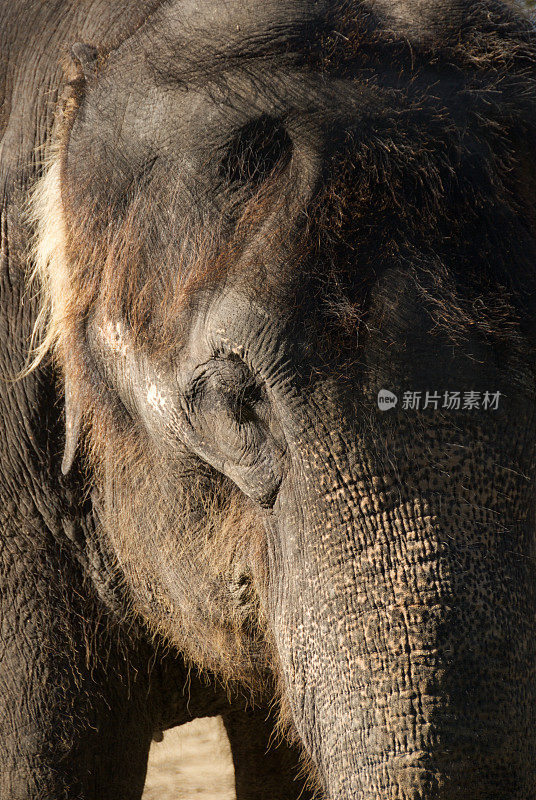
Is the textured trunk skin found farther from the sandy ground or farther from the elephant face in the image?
the sandy ground

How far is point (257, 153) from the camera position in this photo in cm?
144

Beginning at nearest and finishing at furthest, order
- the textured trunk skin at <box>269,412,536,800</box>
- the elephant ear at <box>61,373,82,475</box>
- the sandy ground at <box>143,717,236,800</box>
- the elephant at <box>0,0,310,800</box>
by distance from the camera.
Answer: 1. the textured trunk skin at <box>269,412,536,800</box>
2. the elephant ear at <box>61,373,82,475</box>
3. the elephant at <box>0,0,310,800</box>
4. the sandy ground at <box>143,717,236,800</box>

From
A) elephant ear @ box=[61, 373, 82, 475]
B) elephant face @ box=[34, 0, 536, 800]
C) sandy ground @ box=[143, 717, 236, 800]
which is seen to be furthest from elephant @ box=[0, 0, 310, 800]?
sandy ground @ box=[143, 717, 236, 800]

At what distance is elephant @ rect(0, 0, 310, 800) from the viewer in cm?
191

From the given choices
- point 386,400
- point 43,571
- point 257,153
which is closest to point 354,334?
point 386,400

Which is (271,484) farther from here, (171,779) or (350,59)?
(171,779)

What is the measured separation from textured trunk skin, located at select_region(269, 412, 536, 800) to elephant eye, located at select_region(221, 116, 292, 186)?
392mm

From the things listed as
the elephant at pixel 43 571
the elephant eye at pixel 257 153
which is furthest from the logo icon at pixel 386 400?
the elephant at pixel 43 571

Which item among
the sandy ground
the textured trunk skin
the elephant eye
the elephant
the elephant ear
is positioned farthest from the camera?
the sandy ground

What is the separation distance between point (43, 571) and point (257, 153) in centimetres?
102

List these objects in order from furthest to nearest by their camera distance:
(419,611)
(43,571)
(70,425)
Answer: (43,571) < (70,425) < (419,611)

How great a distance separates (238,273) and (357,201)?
199 millimetres

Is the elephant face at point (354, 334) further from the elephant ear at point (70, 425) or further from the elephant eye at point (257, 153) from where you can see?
the elephant ear at point (70, 425)

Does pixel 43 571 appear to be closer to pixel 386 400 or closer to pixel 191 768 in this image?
pixel 386 400
